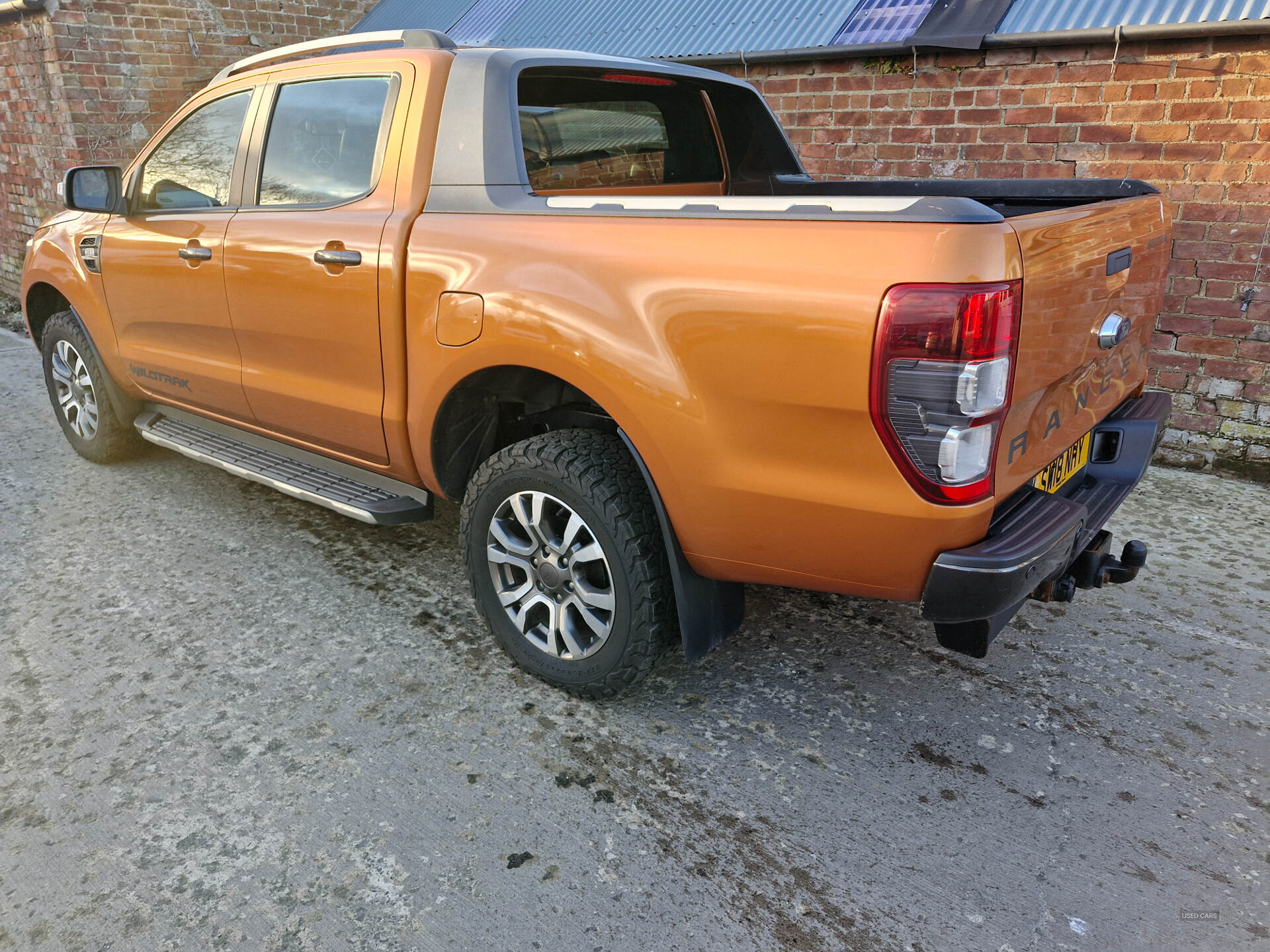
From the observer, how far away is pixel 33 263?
489 centimetres

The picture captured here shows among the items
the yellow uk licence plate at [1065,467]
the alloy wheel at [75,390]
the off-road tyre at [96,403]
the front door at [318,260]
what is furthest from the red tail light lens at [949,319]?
the alloy wheel at [75,390]

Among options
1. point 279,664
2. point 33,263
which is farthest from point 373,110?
point 33,263

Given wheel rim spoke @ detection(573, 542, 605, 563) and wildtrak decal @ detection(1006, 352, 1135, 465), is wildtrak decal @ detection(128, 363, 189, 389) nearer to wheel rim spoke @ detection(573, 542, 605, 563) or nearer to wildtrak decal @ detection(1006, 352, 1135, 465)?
wheel rim spoke @ detection(573, 542, 605, 563)

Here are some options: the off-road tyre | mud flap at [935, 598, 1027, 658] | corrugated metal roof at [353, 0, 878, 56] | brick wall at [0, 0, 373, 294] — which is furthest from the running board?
brick wall at [0, 0, 373, 294]

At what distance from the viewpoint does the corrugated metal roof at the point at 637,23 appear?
20.4 feet

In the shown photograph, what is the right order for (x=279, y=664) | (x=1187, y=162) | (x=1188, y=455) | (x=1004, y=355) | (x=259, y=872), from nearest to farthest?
1. (x=1004, y=355)
2. (x=259, y=872)
3. (x=279, y=664)
4. (x=1187, y=162)
5. (x=1188, y=455)

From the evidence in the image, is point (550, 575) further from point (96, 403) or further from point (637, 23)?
point (637, 23)

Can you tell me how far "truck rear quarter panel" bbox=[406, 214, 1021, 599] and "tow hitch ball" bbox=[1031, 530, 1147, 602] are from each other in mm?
675

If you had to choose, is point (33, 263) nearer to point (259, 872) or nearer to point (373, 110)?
point (373, 110)

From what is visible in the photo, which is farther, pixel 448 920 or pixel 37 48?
pixel 37 48

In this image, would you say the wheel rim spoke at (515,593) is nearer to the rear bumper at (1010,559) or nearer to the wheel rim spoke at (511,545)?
the wheel rim spoke at (511,545)

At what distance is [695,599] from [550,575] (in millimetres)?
478

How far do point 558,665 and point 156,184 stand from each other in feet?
9.79

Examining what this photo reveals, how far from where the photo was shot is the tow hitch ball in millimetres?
2670
